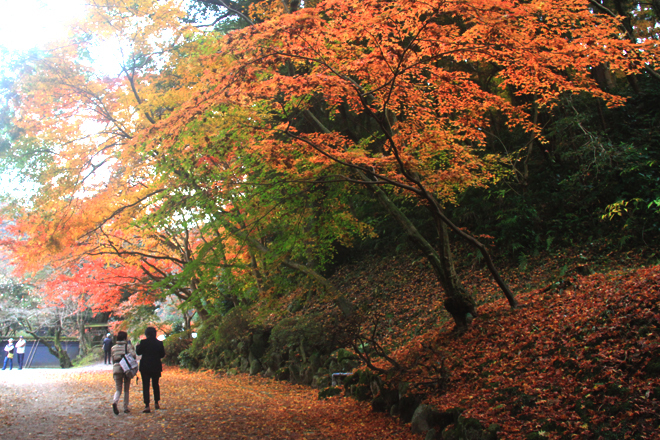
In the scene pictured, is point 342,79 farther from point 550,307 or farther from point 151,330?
point 151,330

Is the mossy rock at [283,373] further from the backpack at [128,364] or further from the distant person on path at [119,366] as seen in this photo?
the backpack at [128,364]

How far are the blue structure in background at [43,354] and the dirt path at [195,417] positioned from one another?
18.7 m

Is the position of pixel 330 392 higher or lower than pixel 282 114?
lower

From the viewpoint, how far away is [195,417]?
6289 mm

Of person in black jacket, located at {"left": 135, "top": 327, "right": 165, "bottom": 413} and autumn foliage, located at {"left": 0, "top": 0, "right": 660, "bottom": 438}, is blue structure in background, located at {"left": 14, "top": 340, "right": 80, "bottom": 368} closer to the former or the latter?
autumn foliage, located at {"left": 0, "top": 0, "right": 660, "bottom": 438}

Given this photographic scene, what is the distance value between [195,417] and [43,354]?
2529cm

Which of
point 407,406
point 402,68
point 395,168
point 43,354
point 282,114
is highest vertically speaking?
point 282,114

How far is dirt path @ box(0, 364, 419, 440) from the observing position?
5312mm

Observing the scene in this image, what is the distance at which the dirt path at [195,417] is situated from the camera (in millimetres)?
5312

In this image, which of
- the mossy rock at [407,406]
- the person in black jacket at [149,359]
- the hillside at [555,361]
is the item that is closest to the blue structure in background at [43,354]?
the person in black jacket at [149,359]

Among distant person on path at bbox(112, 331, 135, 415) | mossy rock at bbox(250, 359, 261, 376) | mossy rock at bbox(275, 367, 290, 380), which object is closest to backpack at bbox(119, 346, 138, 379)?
distant person on path at bbox(112, 331, 135, 415)

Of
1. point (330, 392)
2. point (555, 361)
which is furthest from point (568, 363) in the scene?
point (330, 392)

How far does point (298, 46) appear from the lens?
5.45 meters

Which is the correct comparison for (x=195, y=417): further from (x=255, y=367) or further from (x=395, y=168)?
(x=255, y=367)
